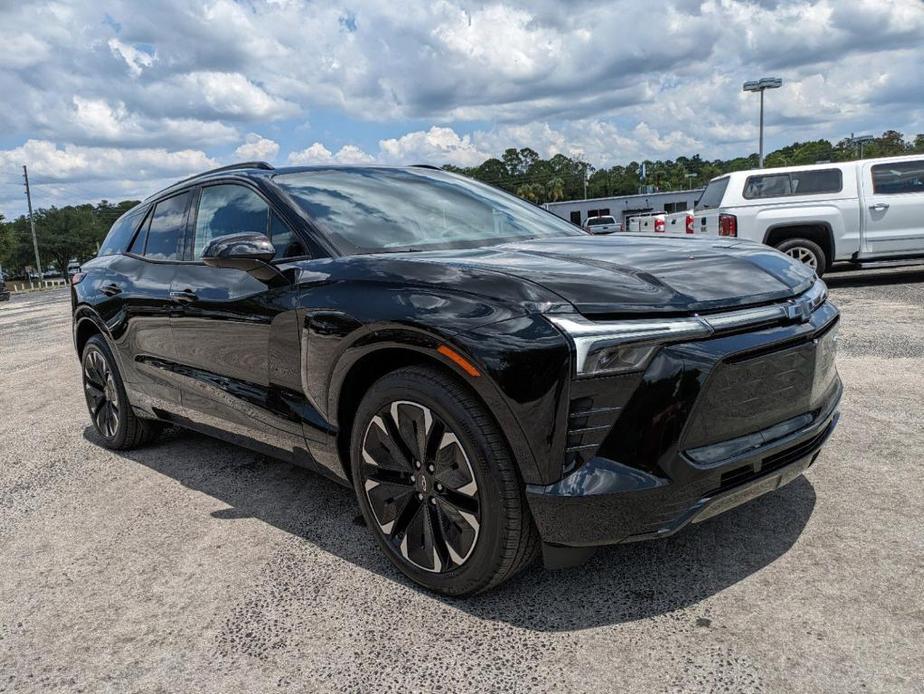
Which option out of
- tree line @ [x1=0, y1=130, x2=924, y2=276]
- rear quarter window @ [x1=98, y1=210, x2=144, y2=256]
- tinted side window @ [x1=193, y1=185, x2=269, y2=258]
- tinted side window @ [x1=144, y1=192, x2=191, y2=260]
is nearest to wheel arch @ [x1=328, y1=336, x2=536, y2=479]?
tinted side window @ [x1=193, y1=185, x2=269, y2=258]

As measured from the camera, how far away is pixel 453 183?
3990 mm

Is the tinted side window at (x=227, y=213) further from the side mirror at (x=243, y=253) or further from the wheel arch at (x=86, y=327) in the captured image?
the wheel arch at (x=86, y=327)

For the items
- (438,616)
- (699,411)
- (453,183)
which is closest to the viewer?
(699,411)

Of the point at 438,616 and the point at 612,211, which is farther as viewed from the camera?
the point at 612,211

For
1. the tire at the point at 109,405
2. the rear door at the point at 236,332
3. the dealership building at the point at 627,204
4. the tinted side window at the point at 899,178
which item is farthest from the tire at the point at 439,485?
the dealership building at the point at 627,204

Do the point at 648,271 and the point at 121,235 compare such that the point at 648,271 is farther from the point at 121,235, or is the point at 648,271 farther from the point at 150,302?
the point at 121,235

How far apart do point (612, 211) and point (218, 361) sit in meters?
63.2

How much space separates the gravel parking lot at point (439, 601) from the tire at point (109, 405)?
0.70 metres

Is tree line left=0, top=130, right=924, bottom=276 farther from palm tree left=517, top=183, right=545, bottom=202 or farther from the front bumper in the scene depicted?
the front bumper

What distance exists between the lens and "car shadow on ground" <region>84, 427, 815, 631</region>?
2465 millimetres

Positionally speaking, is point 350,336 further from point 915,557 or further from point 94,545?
point 915,557

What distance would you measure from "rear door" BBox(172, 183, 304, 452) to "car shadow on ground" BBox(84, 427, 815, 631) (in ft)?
1.39

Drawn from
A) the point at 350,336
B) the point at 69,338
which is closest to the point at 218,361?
the point at 350,336

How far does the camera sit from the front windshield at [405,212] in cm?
311
